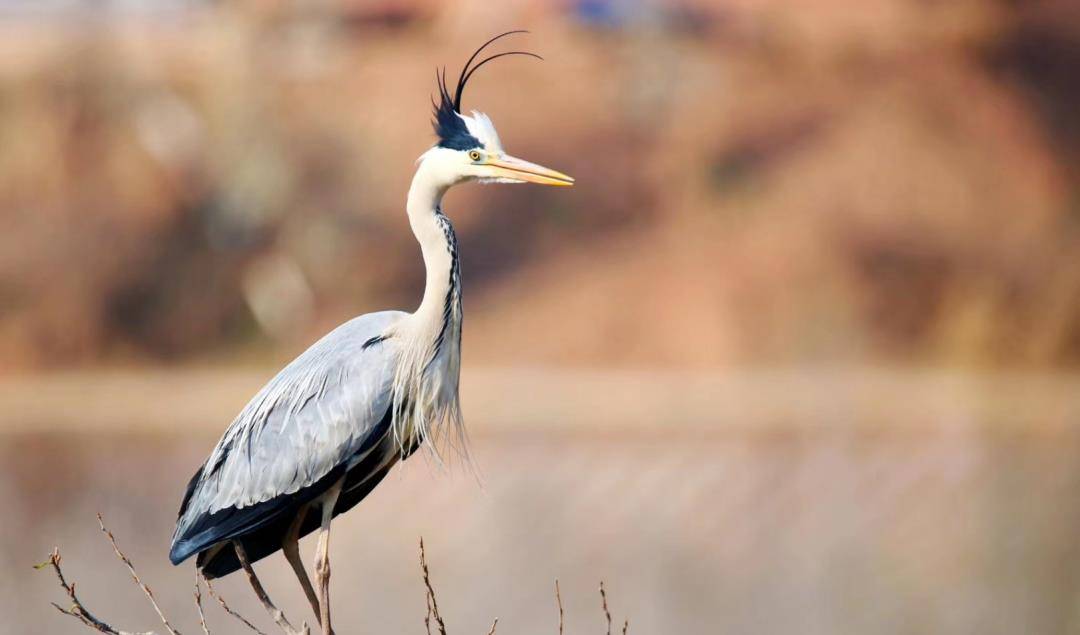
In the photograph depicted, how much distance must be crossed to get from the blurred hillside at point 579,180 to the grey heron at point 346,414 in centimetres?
730

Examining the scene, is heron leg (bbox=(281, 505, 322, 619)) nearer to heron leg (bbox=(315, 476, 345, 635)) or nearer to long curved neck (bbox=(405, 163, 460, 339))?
heron leg (bbox=(315, 476, 345, 635))

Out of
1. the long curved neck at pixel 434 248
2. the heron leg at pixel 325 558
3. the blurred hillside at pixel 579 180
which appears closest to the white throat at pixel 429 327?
the long curved neck at pixel 434 248

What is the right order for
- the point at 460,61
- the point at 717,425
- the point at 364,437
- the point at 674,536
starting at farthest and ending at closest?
1. the point at 460,61
2. the point at 717,425
3. the point at 674,536
4. the point at 364,437

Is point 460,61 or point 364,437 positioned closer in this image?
point 364,437

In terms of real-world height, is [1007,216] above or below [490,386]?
above

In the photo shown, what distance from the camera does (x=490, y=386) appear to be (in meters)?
10.2

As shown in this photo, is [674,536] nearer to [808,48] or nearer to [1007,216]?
[1007,216]

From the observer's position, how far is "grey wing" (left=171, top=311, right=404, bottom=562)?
281cm

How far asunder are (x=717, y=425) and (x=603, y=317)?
1.51 meters

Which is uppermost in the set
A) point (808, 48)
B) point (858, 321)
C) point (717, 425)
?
point (808, 48)

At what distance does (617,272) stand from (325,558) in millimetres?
8042

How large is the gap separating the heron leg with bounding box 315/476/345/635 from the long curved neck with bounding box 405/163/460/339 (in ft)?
1.21

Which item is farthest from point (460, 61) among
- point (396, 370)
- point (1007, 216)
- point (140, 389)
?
point (396, 370)

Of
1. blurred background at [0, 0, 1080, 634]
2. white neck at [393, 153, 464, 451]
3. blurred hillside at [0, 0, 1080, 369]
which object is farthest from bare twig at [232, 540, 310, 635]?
blurred hillside at [0, 0, 1080, 369]
